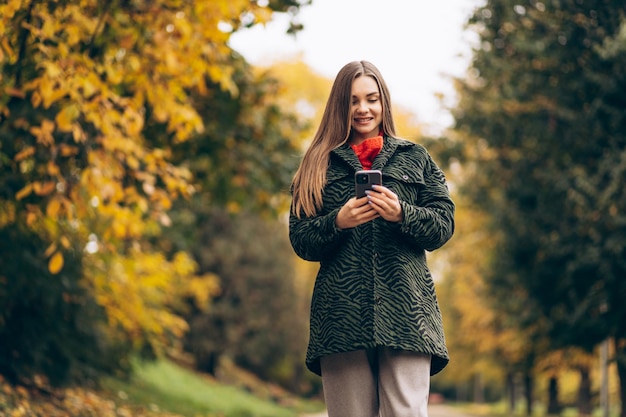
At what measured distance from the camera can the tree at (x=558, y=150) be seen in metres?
13.4

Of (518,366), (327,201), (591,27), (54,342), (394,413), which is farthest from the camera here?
(518,366)

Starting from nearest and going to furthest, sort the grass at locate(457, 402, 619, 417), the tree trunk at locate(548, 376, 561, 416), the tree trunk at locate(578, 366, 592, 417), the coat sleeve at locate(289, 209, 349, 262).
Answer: the coat sleeve at locate(289, 209, 349, 262) → the tree trunk at locate(578, 366, 592, 417) → the tree trunk at locate(548, 376, 561, 416) → the grass at locate(457, 402, 619, 417)

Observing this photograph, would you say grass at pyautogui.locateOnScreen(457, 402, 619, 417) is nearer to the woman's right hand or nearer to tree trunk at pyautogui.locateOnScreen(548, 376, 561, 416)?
tree trunk at pyautogui.locateOnScreen(548, 376, 561, 416)

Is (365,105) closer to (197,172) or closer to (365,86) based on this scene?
(365,86)

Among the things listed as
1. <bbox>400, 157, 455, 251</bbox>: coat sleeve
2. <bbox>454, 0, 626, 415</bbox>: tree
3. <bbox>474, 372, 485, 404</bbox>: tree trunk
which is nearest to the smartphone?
<bbox>400, 157, 455, 251</bbox>: coat sleeve

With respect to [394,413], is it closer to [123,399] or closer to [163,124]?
[163,124]

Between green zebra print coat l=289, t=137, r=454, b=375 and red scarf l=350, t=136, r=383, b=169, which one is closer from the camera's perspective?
green zebra print coat l=289, t=137, r=454, b=375

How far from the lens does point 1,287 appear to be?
818 centimetres

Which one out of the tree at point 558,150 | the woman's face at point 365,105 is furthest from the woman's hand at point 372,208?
the tree at point 558,150

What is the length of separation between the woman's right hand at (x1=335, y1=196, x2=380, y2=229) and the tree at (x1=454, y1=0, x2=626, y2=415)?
959 centimetres

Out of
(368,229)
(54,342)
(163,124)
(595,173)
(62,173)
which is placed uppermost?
(595,173)

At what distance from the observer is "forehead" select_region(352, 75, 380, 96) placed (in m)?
3.65

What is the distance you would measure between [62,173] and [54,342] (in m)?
2.67

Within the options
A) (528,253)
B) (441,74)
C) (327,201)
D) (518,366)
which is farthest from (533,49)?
(518,366)
